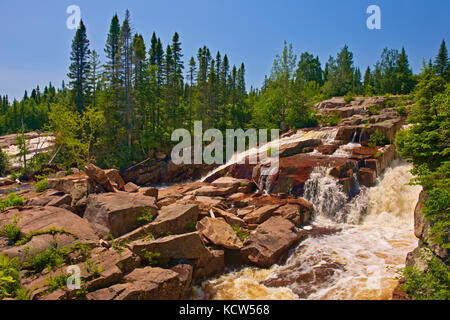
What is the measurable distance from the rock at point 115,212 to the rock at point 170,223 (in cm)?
52

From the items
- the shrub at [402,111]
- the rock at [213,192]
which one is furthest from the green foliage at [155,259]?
the shrub at [402,111]

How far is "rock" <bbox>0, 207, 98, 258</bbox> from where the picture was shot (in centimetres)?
749

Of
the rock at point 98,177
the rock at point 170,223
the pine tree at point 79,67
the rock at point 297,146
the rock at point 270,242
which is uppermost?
the pine tree at point 79,67

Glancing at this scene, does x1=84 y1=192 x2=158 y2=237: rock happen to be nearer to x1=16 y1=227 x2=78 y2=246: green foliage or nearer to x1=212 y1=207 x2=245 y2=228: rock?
x1=16 y1=227 x2=78 y2=246: green foliage

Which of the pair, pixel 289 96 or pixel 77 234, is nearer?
pixel 77 234

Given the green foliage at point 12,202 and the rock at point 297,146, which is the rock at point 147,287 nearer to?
the green foliage at point 12,202

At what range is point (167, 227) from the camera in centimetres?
948

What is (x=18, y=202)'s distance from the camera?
11.4 metres

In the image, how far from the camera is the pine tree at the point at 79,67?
1453 inches

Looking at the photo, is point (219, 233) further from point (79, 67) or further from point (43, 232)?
point (79, 67)
